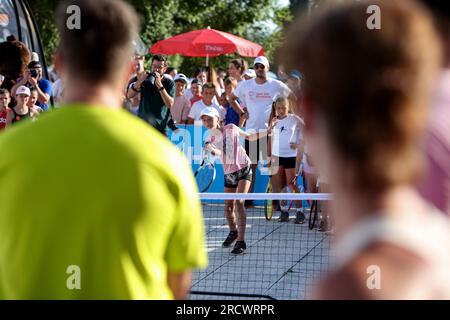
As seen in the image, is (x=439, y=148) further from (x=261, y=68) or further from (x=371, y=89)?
(x=261, y=68)

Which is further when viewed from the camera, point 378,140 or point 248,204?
point 248,204

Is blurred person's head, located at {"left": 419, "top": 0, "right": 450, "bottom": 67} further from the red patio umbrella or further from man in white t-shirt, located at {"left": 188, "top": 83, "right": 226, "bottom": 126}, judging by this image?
the red patio umbrella

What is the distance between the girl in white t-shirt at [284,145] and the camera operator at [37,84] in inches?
112

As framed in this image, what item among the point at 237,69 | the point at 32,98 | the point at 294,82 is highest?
the point at 32,98

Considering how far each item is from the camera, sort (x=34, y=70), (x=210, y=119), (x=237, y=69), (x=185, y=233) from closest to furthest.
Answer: (x=185, y=233), (x=210, y=119), (x=34, y=70), (x=237, y=69)

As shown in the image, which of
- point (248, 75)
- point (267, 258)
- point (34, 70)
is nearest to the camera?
point (267, 258)

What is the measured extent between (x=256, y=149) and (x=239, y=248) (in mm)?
2495

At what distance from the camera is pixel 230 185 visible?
9539mm

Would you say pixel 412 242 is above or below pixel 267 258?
above

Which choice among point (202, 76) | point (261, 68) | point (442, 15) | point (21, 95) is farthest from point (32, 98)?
point (442, 15)

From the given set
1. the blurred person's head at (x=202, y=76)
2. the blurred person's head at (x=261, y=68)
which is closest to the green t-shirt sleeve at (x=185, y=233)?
the blurred person's head at (x=261, y=68)

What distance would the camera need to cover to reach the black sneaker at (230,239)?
9.30m

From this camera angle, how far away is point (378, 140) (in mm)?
1572

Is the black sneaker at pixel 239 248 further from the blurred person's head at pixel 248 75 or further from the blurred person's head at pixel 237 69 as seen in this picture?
the blurred person's head at pixel 237 69
